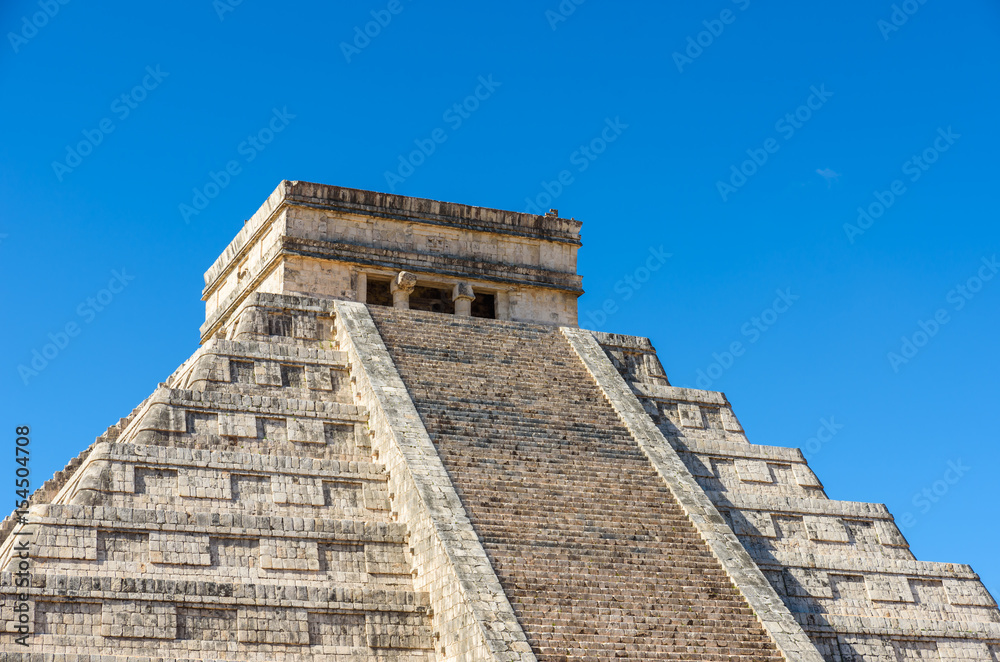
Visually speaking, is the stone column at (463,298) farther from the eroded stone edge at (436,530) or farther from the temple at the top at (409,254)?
the eroded stone edge at (436,530)

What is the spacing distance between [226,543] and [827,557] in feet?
25.7

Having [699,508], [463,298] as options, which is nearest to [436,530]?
[699,508]

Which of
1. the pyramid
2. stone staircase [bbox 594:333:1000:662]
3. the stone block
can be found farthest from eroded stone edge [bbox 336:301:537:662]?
stone staircase [bbox 594:333:1000:662]

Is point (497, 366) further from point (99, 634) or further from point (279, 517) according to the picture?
point (99, 634)

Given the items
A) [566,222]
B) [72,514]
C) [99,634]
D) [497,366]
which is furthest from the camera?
[566,222]

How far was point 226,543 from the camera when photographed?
14.4 m

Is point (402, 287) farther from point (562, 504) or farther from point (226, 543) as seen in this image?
point (226, 543)

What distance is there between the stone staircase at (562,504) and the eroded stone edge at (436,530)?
0.21m

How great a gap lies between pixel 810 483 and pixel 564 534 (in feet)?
17.0

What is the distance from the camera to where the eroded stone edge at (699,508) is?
570 inches

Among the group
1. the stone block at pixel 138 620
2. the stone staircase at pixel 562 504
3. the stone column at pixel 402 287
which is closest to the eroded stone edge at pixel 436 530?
the stone staircase at pixel 562 504

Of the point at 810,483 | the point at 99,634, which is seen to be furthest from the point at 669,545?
Answer: the point at 99,634

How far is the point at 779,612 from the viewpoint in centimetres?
1477

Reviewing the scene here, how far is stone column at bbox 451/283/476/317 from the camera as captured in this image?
68.8ft
